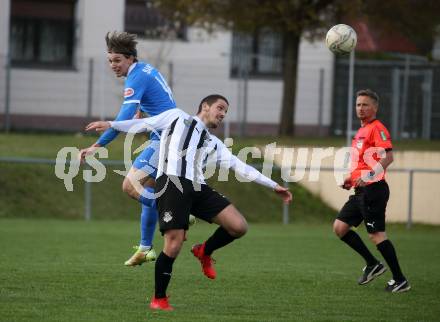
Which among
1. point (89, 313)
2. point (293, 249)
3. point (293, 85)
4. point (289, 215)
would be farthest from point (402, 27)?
point (89, 313)

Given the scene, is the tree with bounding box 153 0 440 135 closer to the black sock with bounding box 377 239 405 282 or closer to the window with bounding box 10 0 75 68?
the window with bounding box 10 0 75 68

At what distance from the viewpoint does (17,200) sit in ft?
69.0

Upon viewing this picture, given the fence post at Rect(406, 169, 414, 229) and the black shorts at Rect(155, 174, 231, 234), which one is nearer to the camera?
the black shorts at Rect(155, 174, 231, 234)

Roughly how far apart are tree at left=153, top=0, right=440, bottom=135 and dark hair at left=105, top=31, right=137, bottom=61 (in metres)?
15.1

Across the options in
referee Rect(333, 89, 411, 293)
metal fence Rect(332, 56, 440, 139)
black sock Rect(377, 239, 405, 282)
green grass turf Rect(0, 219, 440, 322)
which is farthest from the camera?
metal fence Rect(332, 56, 440, 139)

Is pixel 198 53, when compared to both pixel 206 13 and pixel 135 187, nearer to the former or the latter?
pixel 206 13

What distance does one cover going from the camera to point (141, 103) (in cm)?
1035

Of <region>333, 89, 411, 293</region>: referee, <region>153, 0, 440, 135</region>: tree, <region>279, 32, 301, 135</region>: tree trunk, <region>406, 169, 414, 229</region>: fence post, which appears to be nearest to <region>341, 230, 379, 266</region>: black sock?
<region>333, 89, 411, 293</region>: referee

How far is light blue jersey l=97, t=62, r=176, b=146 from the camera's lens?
969 cm

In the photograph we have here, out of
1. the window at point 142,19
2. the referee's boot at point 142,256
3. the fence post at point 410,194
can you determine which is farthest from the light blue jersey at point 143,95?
the window at point 142,19

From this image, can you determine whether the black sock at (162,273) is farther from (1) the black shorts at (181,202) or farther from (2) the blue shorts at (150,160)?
(2) the blue shorts at (150,160)

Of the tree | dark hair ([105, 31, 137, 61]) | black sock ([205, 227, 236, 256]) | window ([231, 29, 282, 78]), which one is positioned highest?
the tree

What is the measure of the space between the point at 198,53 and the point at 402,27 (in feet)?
25.6

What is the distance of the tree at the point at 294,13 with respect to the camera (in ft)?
83.0
